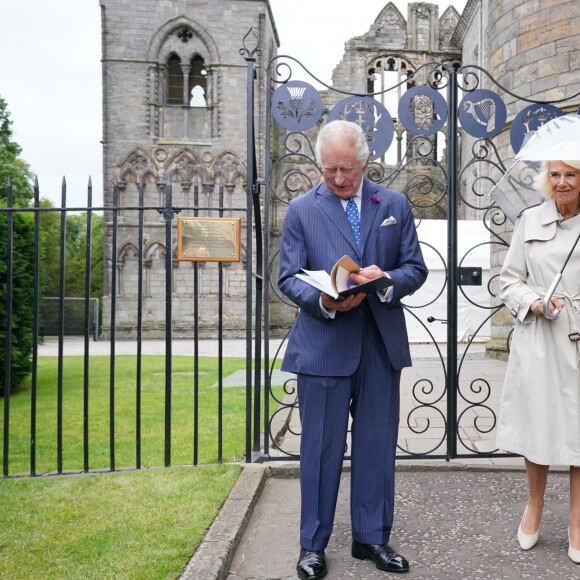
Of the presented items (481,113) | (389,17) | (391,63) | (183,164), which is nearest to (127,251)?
(183,164)

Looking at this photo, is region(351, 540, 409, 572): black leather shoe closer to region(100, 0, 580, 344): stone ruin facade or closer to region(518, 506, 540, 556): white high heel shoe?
region(518, 506, 540, 556): white high heel shoe

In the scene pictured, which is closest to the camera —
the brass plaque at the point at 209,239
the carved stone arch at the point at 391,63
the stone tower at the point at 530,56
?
the brass plaque at the point at 209,239

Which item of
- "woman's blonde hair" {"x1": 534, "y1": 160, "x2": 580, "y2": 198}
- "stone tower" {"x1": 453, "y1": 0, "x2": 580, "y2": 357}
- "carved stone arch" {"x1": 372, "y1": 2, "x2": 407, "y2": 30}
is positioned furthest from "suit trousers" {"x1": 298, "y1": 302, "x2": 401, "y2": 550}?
"carved stone arch" {"x1": 372, "y1": 2, "x2": 407, "y2": 30}

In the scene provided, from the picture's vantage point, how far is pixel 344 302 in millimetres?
2578

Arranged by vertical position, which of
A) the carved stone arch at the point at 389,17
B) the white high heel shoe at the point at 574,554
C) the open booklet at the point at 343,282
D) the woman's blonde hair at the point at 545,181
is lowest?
the white high heel shoe at the point at 574,554

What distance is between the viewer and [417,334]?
17.5 metres

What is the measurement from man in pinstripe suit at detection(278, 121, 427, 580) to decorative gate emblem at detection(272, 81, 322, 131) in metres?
1.66

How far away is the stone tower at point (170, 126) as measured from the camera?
24531 mm

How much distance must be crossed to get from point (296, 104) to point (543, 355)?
264 cm

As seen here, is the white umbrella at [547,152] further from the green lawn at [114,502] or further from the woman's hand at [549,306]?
the green lawn at [114,502]

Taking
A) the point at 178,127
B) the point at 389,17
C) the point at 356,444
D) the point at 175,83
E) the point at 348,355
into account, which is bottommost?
the point at 356,444

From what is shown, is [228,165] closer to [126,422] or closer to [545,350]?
[126,422]

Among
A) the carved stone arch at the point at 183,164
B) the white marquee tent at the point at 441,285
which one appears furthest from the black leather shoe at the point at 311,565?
the carved stone arch at the point at 183,164

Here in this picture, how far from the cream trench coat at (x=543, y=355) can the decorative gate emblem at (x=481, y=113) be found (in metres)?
1.83
